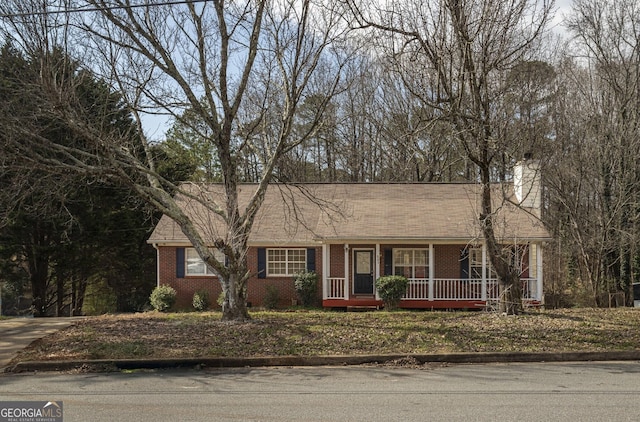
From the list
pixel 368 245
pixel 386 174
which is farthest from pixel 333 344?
pixel 386 174

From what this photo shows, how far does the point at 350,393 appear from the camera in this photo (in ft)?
28.2

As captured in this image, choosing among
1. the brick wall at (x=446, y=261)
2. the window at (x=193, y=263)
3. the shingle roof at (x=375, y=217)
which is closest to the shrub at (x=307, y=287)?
the shingle roof at (x=375, y=217)

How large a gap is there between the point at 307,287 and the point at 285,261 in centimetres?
172

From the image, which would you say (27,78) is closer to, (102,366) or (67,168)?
(67,168)

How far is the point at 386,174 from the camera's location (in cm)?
3825

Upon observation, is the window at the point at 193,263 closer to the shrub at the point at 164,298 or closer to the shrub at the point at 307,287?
the shrub at the point at 164,298

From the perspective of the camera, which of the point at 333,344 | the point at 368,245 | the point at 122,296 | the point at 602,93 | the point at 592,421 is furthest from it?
the point at 122,296

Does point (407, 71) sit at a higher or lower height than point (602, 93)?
lower

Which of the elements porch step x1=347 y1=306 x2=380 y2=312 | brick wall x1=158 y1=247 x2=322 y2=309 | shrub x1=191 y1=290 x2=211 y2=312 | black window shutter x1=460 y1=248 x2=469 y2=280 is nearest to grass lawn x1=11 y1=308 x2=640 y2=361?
porch step x1=347 y1=306 x2=380 y2=312

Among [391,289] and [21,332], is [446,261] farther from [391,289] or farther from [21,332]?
[21,332]

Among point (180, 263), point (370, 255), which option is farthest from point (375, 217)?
point (180, 263)

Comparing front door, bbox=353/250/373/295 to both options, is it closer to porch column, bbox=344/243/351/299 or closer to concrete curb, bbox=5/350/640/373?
porch column, bbox=344/243/351/299

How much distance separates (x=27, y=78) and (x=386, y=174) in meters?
27.1

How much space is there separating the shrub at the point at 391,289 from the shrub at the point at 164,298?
7681 mm
